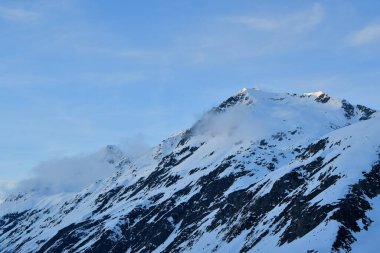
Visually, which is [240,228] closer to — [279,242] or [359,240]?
[279,242]

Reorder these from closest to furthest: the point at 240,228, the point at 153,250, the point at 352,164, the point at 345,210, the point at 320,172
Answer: the point at 345,210 < the point at 352,164 < the point at 320,172 < the point at 240,228 < the point at 153,250

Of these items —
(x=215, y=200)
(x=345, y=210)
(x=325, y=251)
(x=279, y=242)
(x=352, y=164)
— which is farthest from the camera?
(x=215, y=200)

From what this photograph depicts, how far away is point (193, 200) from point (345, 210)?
10485 centimetres


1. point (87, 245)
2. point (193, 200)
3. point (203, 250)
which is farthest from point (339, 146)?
point (87, 245)

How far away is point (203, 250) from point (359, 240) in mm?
57548

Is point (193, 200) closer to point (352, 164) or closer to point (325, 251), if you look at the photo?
point (352, 164)

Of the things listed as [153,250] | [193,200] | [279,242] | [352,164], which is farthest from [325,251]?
[193,200]

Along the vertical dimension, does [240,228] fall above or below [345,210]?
above

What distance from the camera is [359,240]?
263 feet

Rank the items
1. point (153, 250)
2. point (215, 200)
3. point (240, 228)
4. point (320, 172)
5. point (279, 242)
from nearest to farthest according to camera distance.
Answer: point (279, 242) → point (320, 172) → point (240, 228) → point (153, 250) → point (215, 200)

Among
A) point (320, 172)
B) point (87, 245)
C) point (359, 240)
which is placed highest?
point (87, 245)

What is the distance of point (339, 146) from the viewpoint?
132m

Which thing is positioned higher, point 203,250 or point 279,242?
point 203,250

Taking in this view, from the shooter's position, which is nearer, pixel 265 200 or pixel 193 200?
pixel 265 200
